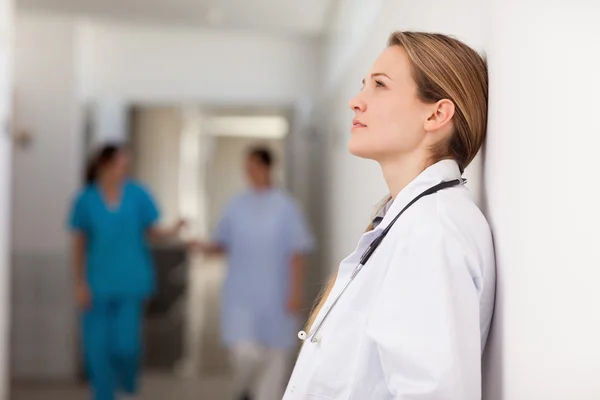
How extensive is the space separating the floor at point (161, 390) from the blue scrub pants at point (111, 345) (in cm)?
82

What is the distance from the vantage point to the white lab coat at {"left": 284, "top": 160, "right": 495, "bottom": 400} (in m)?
1.20

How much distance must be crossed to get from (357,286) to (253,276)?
314 cm

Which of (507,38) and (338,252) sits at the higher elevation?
(507,38)

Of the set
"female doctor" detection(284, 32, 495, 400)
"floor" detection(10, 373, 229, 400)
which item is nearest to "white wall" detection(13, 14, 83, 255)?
"floor" detection(10, 373, 229, 400)

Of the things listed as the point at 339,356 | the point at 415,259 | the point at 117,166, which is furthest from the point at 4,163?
the point at 415,259

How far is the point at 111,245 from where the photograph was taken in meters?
4.17

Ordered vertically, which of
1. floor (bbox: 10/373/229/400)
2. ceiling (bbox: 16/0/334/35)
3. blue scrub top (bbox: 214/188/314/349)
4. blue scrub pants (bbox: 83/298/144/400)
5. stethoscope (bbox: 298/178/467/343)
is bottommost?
floor (bbox: 10/373/229/400)

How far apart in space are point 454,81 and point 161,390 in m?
4.18

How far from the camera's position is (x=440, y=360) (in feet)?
3.89

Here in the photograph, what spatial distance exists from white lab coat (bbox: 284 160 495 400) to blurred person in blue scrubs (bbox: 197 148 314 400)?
300 centimetres

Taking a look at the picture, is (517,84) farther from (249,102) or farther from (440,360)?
(249,102)

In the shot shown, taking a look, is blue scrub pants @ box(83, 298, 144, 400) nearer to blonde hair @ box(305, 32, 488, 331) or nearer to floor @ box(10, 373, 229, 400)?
floor @ box(10, 373, 229, 400)

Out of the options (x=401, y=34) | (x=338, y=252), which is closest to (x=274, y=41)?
(x=338, y=252)

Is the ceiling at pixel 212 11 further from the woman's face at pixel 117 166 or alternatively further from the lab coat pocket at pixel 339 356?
the lab coat pocket at pixel 339 356
